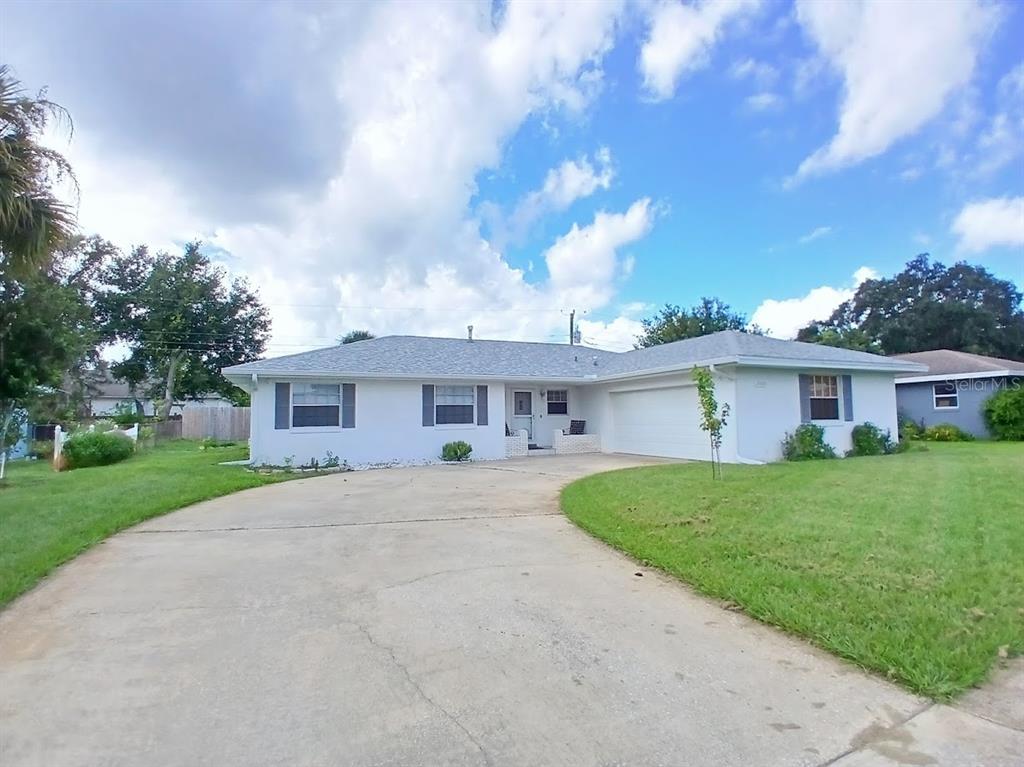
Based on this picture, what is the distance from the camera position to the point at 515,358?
796 inches

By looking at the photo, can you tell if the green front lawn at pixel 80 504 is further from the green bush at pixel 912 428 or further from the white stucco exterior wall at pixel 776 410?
the green bush at pixel 912 428

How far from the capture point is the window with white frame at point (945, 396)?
22.1 metres

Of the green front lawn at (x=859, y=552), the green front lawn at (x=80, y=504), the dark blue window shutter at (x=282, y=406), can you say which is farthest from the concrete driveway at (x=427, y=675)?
the dark blue window shutter at (x=282, y=406)

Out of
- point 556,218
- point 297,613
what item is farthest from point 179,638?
point 556,218

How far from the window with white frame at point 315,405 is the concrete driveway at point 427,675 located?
9.65m

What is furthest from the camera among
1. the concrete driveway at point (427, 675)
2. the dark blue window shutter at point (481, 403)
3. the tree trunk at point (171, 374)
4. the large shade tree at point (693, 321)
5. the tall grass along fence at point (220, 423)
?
the large shade tree at point (693, 321)

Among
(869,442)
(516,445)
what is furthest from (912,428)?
(516,445)

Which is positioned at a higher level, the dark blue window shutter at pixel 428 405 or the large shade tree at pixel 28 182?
the large shade tree at pixel 28 182

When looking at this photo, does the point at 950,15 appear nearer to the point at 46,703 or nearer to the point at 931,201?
the point at 931,201

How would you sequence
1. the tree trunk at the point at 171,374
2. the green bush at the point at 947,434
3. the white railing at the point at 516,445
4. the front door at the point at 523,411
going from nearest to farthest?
the white railing at the point at 516,445 → the front door at the point at 523,411 → the green bush at the point at 947,434 → the tree trunk at the point at 171,374

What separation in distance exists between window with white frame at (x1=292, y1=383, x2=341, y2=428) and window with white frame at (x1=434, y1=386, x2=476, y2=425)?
116 inches

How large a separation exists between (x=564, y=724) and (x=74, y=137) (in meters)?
9.36

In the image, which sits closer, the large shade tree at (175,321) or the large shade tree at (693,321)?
the large shade tree at (175,321)

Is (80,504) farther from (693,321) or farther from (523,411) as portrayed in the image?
(693,321)
